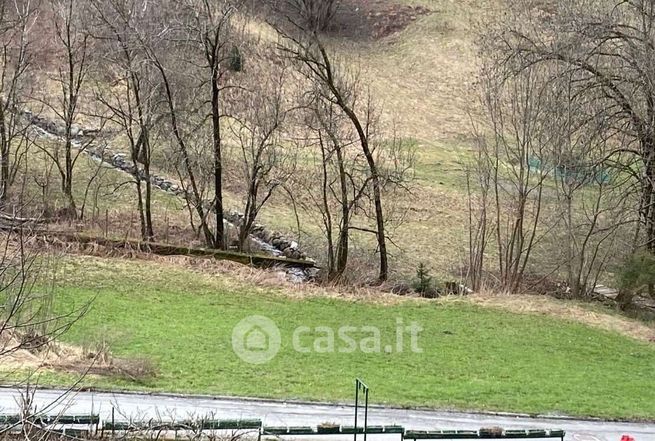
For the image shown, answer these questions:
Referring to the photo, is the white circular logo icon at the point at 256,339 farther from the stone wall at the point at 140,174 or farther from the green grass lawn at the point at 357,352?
the stone wall at the point at 140,174

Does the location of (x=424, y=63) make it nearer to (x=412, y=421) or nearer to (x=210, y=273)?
(x=210, y=273)

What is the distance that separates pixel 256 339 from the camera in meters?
15.3

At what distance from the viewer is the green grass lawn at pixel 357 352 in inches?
498

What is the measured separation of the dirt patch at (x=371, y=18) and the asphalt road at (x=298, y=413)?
148 ft

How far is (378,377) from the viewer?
44.2 ft

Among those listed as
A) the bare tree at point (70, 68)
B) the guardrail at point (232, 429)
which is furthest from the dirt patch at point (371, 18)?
the guardrail at point (232, 429)

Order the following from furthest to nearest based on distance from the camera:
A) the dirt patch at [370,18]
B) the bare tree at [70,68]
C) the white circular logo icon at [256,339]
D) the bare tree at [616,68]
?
the dirt patch at [370,18] < the bare tree at [70,68] < the bare tree at [616,68] < the white circular logo icon at [256,339]

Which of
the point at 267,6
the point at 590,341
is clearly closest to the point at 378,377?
the point at 590,341

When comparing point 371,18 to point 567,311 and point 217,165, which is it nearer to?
point 217,165

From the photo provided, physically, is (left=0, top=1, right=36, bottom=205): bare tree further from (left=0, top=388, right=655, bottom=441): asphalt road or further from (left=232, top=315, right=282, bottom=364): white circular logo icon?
(left=0, top=388, right=655, bottom=441): asphalt road

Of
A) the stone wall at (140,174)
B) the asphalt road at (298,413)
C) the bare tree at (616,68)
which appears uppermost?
the bare tree at (616,68)

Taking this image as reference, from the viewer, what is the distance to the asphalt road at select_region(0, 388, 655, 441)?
10719mm

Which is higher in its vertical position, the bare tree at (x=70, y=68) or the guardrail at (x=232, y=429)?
the bare tree at (x=70, y=68)

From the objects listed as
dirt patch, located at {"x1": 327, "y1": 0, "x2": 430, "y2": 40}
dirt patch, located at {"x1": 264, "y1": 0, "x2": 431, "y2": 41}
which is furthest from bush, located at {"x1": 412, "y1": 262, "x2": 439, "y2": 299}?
dirt patch, located at {"x1": 327, "y1": 0, "x2": 430, "y2": 40}
